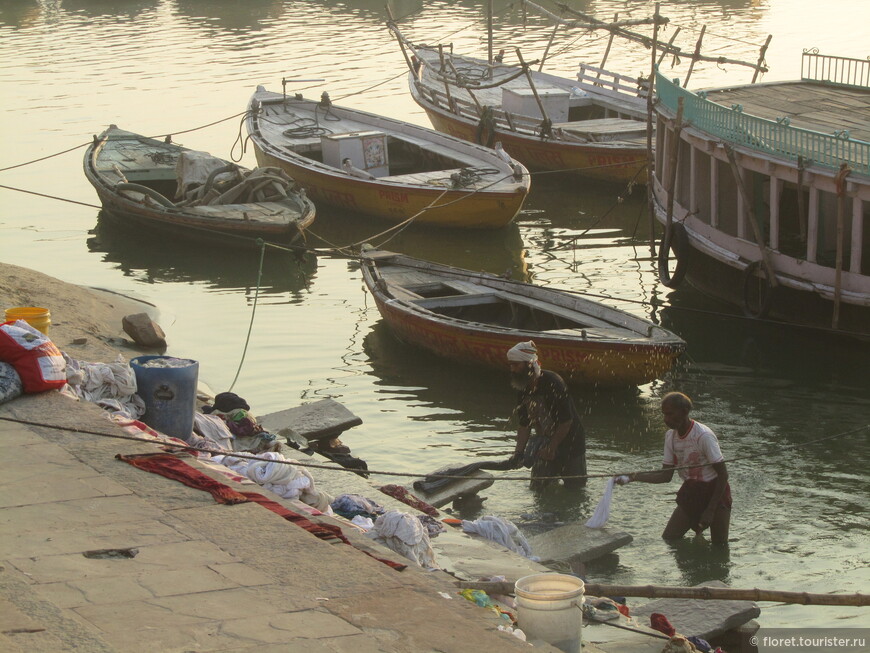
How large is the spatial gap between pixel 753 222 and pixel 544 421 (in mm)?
5491

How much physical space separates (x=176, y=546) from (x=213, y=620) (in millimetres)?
923

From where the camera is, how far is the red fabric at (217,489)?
6762mm

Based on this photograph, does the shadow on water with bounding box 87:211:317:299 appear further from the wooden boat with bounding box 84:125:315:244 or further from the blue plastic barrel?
the blue plastic barrel

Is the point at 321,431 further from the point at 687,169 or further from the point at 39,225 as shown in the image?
the point at 39,225

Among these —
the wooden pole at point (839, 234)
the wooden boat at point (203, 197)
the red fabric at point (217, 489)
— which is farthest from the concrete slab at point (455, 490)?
the wooden boat at point (203, 197)

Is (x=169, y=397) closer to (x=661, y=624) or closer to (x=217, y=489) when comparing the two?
(x=217, y=489)

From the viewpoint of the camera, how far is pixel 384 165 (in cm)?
2089

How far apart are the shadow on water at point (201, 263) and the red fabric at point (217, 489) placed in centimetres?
968

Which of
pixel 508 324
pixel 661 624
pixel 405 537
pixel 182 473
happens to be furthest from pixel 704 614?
pixel 508 324

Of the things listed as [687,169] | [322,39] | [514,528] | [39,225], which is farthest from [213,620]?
[322,39]

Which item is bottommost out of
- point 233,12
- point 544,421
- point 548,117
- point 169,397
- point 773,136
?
point 544,421

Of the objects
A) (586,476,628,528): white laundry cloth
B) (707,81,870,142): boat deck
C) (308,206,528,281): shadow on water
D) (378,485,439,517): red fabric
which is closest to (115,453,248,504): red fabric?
(378,485,439,517): red fabric

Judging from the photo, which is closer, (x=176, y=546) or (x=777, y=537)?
(x=176, y=546)

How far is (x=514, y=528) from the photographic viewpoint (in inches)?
325
